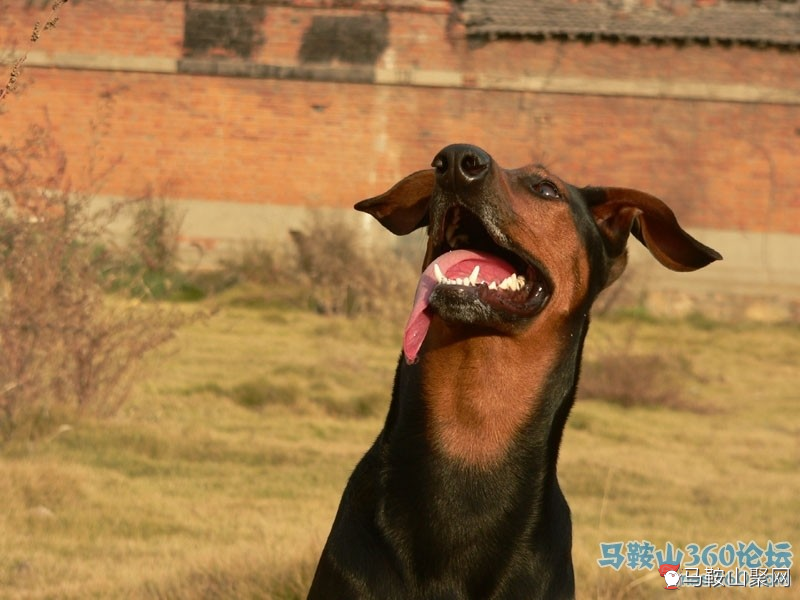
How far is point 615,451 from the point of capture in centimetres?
898

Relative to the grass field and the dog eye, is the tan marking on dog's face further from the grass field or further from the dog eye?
the grass field

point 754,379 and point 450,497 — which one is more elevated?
point 450,497

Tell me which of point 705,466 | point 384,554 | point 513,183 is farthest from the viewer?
point 705,466

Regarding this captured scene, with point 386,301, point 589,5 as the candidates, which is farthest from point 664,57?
point 386,301

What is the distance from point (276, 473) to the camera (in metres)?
7.51

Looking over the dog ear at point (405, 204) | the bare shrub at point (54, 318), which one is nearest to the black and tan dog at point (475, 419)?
the dog ear at point (405, 204)

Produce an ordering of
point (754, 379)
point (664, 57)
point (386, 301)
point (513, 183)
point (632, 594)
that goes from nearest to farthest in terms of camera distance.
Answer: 1. point (513, 183)
2. point (632, 594)
3. point (754, 379)
4. point (386, 301)
5. point (664, 57)

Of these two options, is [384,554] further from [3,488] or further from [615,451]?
[615,451]

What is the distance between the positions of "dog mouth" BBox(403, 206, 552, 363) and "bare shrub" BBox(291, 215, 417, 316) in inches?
415

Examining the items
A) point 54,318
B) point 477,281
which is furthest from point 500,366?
point 54,318

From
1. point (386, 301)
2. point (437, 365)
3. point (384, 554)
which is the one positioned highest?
point (437, 365)

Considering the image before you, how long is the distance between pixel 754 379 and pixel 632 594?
8296 mm

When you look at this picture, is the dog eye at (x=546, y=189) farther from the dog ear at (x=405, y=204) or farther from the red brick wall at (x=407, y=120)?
the red brick wall at (x=407, y=120)

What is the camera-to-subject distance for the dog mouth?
3344 mm
